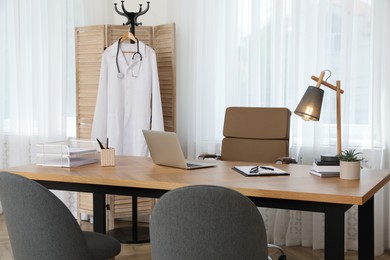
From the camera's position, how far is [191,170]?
2930mm

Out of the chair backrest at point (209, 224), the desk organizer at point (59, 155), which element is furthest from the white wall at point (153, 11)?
the chair backrest at point (209, 224)

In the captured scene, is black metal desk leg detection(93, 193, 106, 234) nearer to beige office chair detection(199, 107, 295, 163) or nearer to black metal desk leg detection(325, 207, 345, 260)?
beige office chair detection(199, 107, 295, 163)

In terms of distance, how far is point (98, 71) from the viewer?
4.79m

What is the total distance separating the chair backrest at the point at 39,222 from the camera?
1961mm

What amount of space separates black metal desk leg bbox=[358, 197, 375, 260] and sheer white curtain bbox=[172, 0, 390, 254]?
1.38 meters

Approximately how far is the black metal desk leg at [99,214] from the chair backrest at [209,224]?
4.79 feet

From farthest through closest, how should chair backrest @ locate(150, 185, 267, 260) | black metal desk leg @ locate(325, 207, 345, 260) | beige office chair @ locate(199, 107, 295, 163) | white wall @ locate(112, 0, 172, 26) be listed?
1. white wall @ locate(112, 0, 172, 26)
2. beige office chair @ locate(199, 107, 295, 163)
3. black metal desk leg @ locate(325, 207, 345, 260)
4. chair backrest @ locate(150, 185, 267, 260)

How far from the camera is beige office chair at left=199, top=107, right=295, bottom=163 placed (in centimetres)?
393

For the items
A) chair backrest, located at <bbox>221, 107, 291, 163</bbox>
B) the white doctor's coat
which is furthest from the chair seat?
the white doctor's coat

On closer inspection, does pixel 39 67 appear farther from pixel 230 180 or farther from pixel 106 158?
pixel 230 180

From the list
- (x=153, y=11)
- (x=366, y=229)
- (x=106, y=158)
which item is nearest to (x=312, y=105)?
(x=366, y=229)

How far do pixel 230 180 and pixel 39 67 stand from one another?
10.8ft

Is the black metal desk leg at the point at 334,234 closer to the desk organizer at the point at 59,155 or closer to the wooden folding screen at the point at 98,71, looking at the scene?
the desk organizer at the point at 59,155

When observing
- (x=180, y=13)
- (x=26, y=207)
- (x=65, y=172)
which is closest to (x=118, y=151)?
(x=180, y=13)
